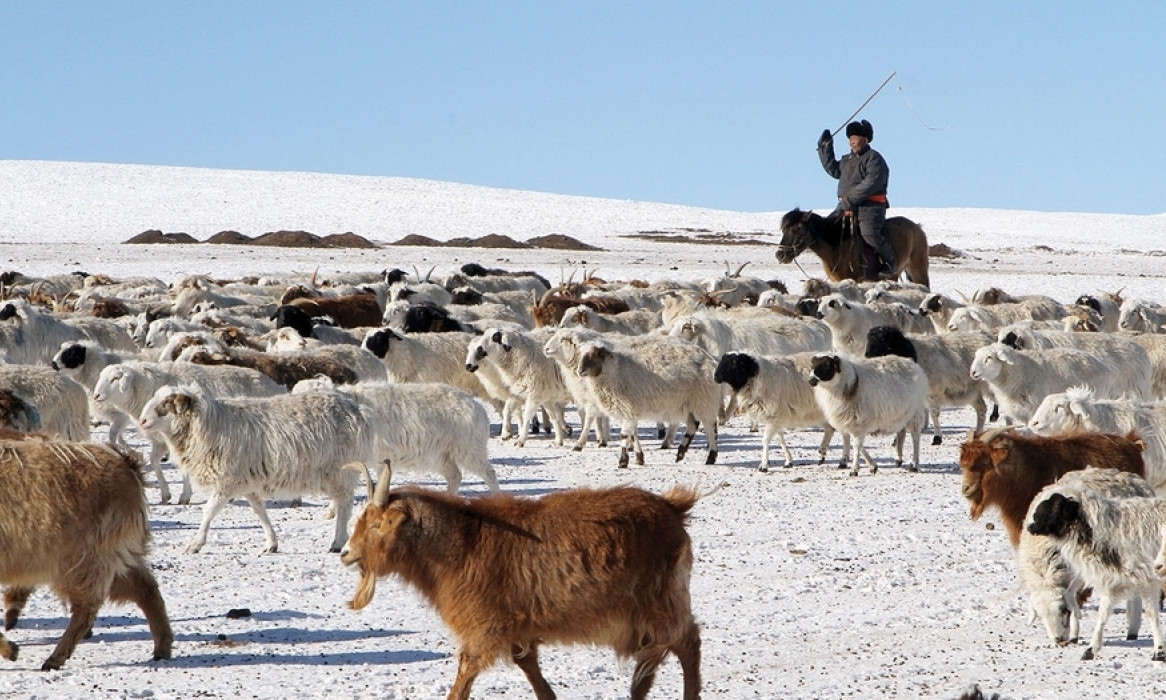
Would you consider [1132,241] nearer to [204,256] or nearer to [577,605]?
[204,256]

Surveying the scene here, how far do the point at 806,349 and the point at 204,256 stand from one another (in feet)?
92.9

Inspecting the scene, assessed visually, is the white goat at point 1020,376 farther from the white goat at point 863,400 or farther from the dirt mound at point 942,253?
the dirt mound at point 942,253

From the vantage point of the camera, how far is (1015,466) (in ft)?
29.5

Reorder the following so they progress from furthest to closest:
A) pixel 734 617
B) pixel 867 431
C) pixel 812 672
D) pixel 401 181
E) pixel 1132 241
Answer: pixel 401 181
pixel 1132 241
pixel 867 431
pixel 734 617
pixel 812 672

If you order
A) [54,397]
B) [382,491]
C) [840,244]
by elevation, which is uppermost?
[840,244]

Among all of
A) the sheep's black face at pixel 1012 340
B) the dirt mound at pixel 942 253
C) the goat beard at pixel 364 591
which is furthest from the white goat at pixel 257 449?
the dirt mound at pixel 942 253

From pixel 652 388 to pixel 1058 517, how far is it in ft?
24.1

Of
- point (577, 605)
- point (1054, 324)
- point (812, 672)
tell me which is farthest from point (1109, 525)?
point (1054, 324)

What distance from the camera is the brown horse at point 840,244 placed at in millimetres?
24922

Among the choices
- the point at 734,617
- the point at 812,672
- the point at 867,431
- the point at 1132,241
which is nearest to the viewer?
the point at 812,672

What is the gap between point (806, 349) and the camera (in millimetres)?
18766

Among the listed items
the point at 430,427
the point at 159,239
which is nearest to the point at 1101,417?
the point at 430,427

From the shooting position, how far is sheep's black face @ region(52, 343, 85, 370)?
1430 cm

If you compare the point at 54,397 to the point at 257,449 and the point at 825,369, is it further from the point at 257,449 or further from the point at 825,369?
the point at 825,369
